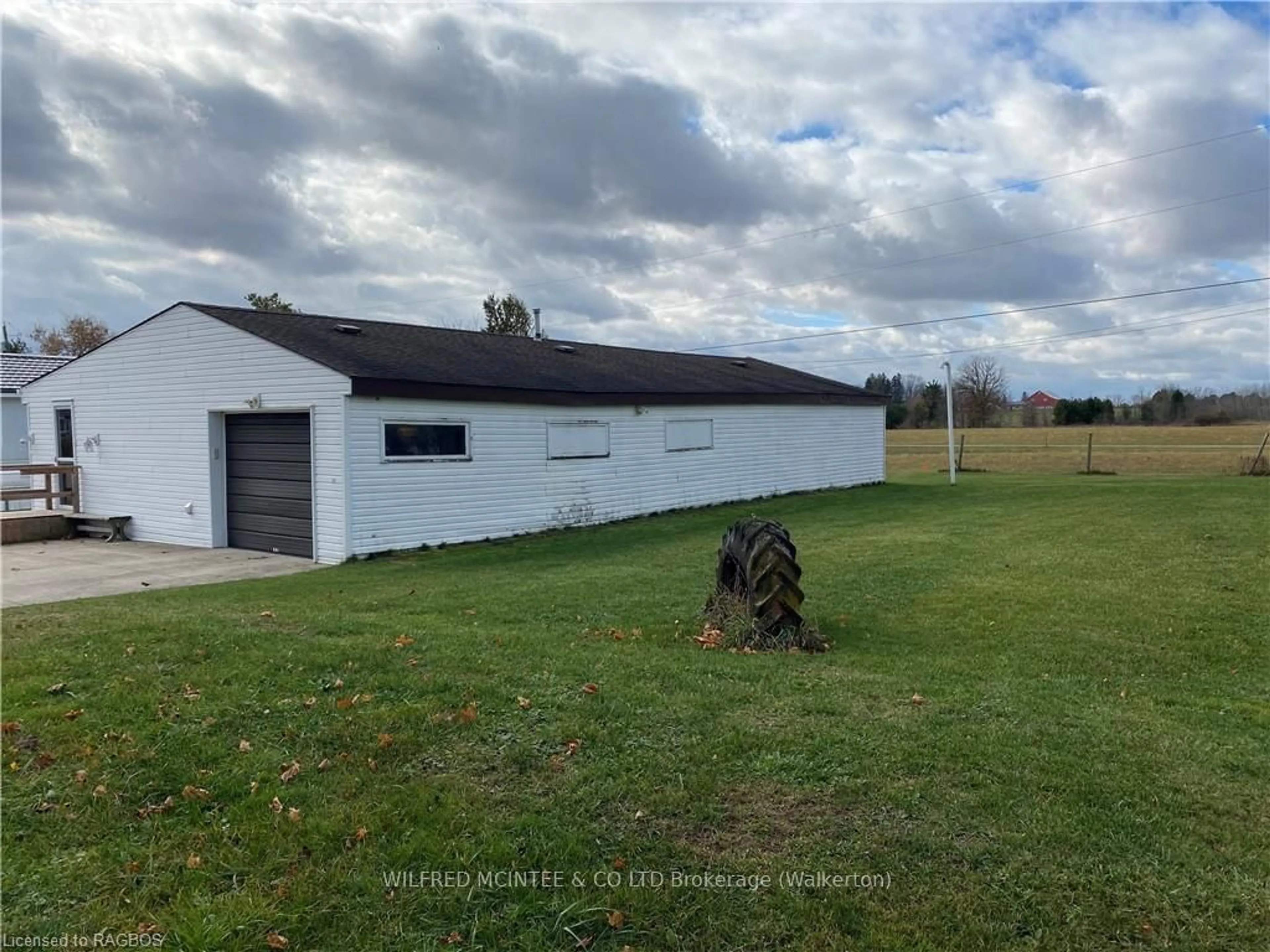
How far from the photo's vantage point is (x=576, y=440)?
52.6ft

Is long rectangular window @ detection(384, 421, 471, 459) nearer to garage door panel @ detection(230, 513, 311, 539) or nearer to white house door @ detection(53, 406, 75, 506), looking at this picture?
garage door panel @ detection(230, 513, 311, 539)

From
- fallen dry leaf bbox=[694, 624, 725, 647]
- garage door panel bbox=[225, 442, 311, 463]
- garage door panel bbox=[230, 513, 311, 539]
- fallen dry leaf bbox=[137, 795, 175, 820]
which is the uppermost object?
garage door panel bbox=[225, 442, 311, 463]

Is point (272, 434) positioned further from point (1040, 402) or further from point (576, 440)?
point (1040, 402)

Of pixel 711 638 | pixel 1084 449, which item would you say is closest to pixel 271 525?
pixel 711 638

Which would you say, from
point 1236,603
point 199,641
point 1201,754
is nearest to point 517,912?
point 1201,754

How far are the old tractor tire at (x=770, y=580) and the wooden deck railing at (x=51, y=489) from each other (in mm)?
13925

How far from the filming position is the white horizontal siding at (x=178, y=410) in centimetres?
1259

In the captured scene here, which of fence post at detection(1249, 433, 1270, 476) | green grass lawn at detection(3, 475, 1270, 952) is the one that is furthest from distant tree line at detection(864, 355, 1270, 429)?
green grass lawn at detection(3, 475, 1270, 952)

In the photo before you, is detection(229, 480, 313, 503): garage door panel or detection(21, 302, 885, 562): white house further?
detection(229, 480, 313, 503): garage door panel

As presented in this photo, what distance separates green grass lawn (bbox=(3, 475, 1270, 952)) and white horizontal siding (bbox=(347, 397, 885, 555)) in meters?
5.78

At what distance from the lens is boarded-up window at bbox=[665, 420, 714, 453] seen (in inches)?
717

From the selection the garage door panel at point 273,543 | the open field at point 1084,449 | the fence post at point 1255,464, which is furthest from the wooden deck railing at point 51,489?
the fence post at point 1255,464

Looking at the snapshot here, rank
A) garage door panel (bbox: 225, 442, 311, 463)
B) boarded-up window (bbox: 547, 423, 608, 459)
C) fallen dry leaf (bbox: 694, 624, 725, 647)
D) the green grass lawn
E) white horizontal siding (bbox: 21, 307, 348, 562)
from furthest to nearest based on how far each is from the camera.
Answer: boarded-up window (bbox: 547, 423, 608, 459)
garage door panel (bbox: 225, 442, 311, 463)
white horizontal siding (bbox: 21, 307, 348, 562)
fallen dry leaf (bbox: 694, 624, 725, 647)
the green grass lawn

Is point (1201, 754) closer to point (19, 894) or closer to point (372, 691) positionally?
point (372, 691)
